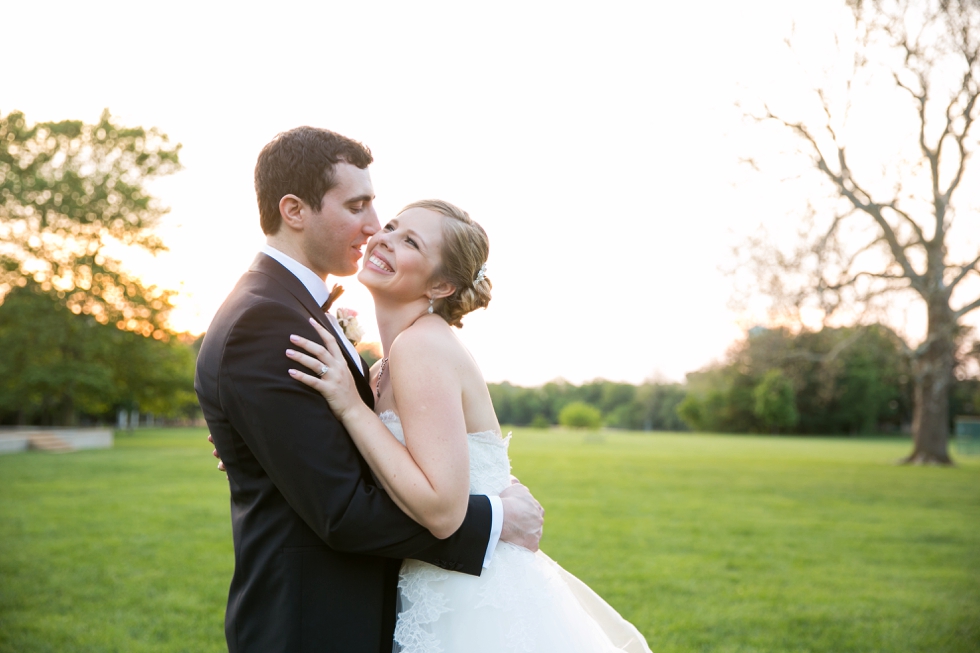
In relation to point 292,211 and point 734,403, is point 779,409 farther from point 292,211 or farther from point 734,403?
point 292,211

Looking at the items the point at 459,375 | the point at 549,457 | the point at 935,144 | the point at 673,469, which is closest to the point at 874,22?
the point at 935,144

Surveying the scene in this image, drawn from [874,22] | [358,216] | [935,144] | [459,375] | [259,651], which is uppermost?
[874,22]

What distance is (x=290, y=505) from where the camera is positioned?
7.56ft

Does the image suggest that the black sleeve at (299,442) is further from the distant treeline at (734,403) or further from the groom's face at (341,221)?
the distant treeline at (734,403)

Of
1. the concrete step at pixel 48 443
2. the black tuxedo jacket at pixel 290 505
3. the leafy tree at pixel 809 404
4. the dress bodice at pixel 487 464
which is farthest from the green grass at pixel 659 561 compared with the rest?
the leafy tree at pixel 809 404

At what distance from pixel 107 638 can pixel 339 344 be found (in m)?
5.45

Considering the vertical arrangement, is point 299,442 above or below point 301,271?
below

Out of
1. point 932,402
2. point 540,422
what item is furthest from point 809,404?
point 932,402

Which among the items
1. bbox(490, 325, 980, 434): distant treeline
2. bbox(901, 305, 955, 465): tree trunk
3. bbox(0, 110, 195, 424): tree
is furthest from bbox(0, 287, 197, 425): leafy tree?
bbox(901, 305, 955, 465): tree trunk

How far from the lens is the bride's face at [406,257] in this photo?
2.78 m

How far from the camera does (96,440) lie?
37.2 metres

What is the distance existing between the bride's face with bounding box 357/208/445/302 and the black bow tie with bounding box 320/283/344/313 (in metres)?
0.15

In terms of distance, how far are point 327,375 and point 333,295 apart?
787 mm

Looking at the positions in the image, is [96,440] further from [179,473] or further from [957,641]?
[957,641]
